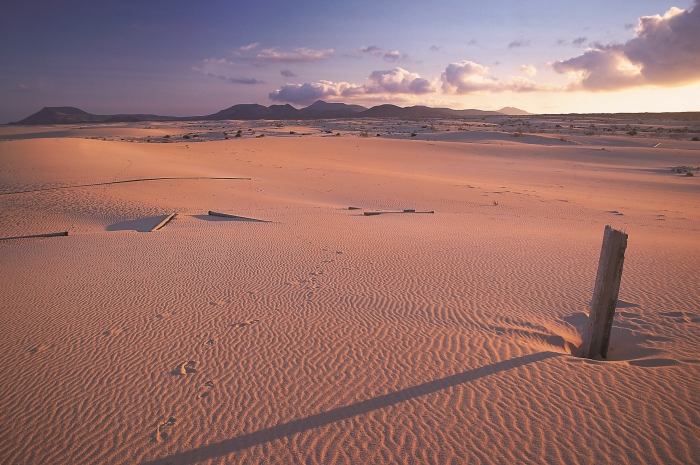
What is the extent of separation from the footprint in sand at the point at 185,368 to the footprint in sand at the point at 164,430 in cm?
68

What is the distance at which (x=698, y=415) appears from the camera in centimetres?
341

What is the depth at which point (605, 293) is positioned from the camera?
4375mm

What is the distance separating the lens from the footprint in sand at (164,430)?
3.28 metres

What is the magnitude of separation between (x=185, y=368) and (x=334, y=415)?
5.73ft

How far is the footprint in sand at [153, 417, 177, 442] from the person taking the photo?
10.8 feet

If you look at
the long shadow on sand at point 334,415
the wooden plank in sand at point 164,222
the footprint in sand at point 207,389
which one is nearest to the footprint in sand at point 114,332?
the footprint in sand at point 207,389

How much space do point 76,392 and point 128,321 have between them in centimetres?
144

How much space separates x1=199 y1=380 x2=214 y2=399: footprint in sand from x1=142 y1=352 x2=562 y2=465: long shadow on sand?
0.63 metres

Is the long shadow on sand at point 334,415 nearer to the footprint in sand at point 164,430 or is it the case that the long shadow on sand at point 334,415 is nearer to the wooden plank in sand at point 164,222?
the footprint in sand at point 164,430

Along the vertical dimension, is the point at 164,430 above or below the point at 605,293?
below

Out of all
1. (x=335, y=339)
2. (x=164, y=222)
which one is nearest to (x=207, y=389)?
(x=335, y=339)

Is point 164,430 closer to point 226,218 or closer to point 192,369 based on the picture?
point 192,369

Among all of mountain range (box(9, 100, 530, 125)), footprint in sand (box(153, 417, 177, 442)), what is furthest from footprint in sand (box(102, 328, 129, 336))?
mountain range (box(9, 100, 530, 125))

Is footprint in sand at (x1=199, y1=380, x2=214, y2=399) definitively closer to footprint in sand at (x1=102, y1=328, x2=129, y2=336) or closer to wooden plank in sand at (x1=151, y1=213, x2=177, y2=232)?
footprint in sand at (x1=102, y1=328, x2=129, y2=336)
